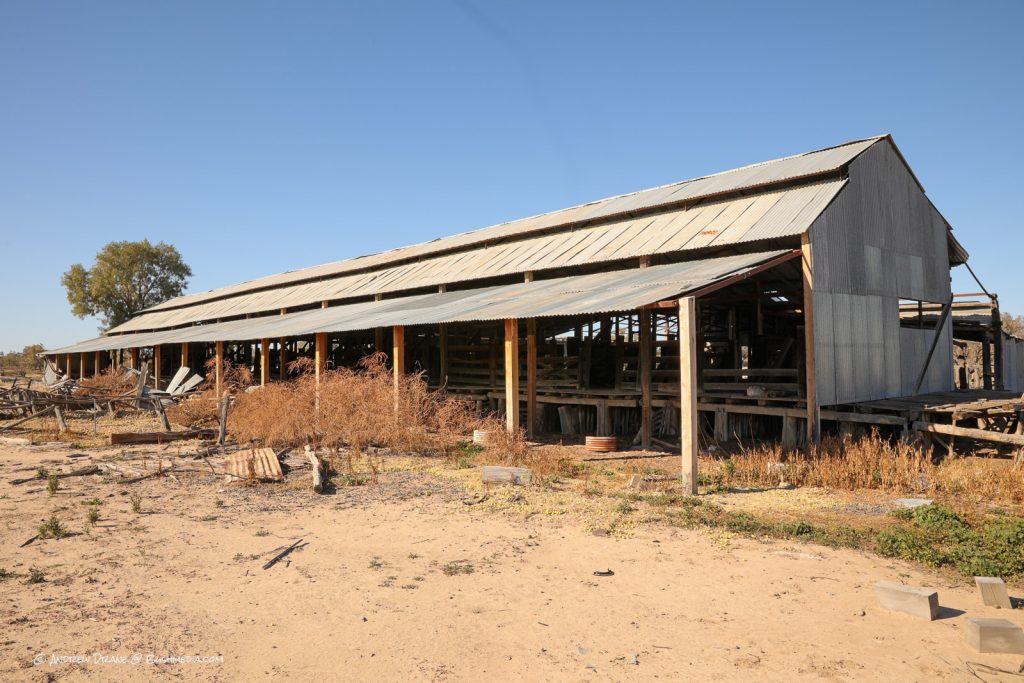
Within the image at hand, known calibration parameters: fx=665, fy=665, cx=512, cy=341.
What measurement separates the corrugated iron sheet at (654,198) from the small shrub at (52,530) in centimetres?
1511

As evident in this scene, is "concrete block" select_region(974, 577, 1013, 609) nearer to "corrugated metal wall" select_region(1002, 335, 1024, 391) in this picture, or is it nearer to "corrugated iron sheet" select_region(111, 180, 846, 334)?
"corrugated iron sheet" select_region(111, 180, 846, 334)

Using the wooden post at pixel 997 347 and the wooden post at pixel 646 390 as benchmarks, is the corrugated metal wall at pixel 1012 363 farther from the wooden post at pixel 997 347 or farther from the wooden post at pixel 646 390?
the wooden post at pixel 646 390

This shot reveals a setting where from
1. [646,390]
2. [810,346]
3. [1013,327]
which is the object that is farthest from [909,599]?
[1013,327]

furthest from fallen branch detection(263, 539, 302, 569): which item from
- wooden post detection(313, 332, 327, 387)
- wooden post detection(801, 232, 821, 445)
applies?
wooden post detection(313, 332, 327, 387)

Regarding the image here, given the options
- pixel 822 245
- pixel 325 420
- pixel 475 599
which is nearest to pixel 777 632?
pixel 475 599

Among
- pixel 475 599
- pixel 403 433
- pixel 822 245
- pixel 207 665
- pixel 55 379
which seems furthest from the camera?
pixel 55 379

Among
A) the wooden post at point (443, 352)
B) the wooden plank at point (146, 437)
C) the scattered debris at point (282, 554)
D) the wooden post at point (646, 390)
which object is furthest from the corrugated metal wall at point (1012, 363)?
the wooden plank at point (146, 437)

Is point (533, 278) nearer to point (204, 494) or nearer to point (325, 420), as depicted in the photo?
point (325, 420)

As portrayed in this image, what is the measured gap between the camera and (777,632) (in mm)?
5574

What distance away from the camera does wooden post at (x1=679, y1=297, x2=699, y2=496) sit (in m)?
10.5

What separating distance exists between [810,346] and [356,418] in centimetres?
976

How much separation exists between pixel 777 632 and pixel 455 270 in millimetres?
19007

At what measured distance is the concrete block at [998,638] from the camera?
506 centimetres

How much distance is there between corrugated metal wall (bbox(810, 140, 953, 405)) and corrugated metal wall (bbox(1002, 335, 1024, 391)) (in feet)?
18.7
